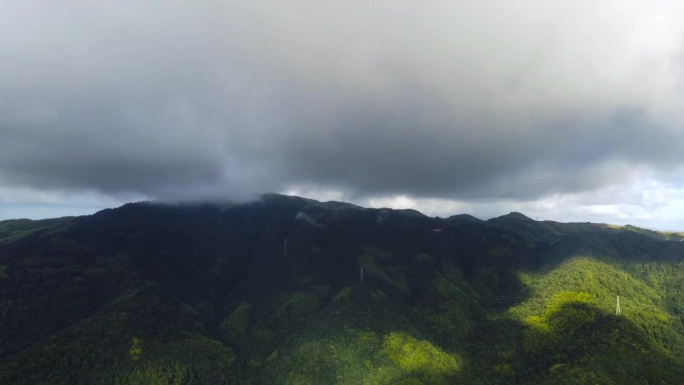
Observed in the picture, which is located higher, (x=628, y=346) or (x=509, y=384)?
(x=628, y=346)

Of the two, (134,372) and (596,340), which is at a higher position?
(596,340)

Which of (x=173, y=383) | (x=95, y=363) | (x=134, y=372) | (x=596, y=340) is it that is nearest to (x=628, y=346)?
(x=596, y=340)

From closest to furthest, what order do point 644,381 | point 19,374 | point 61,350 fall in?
point 644,381 → point 19,374 → point 61,350

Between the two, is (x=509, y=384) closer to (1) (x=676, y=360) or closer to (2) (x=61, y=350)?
(1) (x=676, y=360)

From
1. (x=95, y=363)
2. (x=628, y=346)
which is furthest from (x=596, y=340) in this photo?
(x=95, y=363)

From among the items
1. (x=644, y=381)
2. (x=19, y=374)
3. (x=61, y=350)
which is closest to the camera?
(x=644, y=381)

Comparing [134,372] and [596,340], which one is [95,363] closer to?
[134,372]

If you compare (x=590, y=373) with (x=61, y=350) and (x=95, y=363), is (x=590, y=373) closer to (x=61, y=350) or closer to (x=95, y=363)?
(x=95, y=363)

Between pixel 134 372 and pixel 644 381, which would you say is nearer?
pixel 644 381

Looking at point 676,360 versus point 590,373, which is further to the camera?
point 676,360
